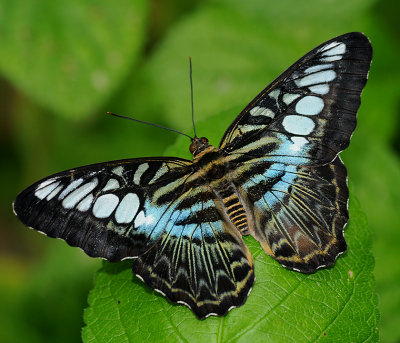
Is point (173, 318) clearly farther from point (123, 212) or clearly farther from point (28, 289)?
point (28, 289)

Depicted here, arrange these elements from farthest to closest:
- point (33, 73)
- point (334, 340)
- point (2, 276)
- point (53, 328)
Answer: point (2, 276) < point (53, 328) < point (33, 73) < point (334, 340)

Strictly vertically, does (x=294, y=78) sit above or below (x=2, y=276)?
above

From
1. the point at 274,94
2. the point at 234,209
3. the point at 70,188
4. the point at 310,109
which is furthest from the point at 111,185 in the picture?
the point at 310,109

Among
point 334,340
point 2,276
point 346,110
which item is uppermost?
point 346,110

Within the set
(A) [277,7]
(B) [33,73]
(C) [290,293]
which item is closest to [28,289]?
(B) [33,73]

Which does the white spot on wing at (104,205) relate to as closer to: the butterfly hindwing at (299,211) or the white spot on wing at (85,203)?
the white spot on wing at (85,203)

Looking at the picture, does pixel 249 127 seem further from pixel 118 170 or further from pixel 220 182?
pixel 118 170

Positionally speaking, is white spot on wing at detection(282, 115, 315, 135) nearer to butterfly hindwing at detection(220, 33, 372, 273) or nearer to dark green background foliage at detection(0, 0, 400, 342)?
butterfly hindwing at detection(220, 33, 372, 273)

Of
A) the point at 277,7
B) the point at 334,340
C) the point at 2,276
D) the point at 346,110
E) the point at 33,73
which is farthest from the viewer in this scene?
the point at 2,276
